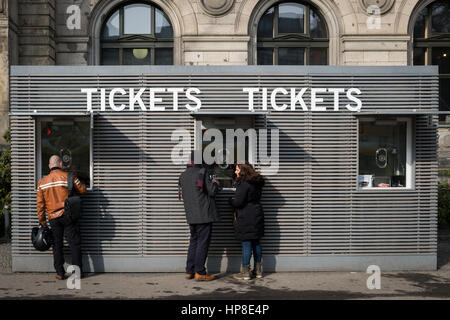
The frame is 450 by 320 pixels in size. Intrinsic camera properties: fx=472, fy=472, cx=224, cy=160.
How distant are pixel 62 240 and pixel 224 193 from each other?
2.68 meters

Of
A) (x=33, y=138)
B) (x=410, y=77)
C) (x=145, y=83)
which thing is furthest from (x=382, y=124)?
(x=33, y=138)

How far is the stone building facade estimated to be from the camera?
1532 centimetres

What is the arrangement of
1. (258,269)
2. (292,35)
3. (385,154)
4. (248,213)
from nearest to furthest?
1. (248,213)
2. (258,269)
3. (385,154)
4. (292,35)

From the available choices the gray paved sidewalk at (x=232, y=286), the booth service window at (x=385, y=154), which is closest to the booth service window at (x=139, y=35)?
the booth service window at (x=385, y=154)

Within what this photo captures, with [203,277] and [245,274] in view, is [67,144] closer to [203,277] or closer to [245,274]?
[203,277]

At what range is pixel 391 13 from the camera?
1558cm

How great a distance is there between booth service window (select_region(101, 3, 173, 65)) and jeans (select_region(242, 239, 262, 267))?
10056 millimetres

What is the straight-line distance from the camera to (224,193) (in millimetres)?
7875

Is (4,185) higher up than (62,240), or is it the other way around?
(4,185)

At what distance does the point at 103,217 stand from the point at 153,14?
1012 centimetres

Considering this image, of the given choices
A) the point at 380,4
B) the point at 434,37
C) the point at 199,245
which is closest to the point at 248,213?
the point at 199,245

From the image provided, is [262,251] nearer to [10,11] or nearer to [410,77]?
[410,77]

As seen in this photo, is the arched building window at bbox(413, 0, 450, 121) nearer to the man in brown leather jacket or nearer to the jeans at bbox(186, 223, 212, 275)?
the jeans at bbox(186, 223, 212, 275)

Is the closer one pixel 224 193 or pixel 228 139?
pixel 224 193
